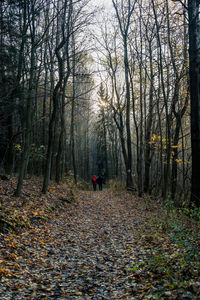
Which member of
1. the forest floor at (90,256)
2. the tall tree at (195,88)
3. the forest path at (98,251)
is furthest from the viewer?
the tall tree at (195,88)

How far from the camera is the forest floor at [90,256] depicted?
373cm

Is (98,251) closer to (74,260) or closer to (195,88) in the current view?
(74,260)

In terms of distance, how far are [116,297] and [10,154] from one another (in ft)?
34.6

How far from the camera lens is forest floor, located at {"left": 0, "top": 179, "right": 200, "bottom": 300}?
12.2ft

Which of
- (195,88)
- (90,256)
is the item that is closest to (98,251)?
(90,256)

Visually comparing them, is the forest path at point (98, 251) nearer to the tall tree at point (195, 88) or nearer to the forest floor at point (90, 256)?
the forest floor at point (90, 256)

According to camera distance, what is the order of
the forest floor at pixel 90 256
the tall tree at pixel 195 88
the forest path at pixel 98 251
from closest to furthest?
the forest floor at pixel 90 256
the forest path at pixel 98 251
the tall tree at pixel 195 88

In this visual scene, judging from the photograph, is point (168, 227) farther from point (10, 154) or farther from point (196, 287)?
point (10, 154)

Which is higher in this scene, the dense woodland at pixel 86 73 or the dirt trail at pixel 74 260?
the dense woodland at pixel 86 73

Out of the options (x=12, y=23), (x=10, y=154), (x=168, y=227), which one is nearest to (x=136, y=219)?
(x=168, y=227)

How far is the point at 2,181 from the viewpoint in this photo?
10.7 m

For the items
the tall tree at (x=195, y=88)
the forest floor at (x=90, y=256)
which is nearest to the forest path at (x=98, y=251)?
the forest floor at (x=90, y=256)

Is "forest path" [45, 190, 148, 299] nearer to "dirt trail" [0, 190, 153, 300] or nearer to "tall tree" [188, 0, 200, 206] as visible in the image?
"dirt trail" [0, 190, 153, 300]

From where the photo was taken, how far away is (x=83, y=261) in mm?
5211
